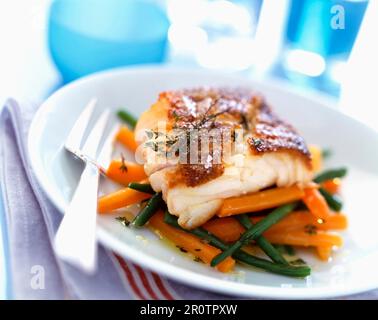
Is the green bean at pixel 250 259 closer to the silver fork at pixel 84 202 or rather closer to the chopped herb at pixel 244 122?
the silver fork at pixel 84 202

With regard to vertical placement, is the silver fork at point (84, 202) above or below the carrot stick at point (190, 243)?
above

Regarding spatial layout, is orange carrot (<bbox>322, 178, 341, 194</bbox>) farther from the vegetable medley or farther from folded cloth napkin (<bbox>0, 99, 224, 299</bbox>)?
folded cloth napkin (<bbox>0, 99, 224, 299</bbox>)

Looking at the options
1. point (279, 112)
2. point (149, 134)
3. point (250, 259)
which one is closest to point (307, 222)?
point (250, 259)

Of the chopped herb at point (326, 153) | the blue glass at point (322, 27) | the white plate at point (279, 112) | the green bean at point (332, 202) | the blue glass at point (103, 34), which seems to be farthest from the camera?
the blue glass at point (322, 27)

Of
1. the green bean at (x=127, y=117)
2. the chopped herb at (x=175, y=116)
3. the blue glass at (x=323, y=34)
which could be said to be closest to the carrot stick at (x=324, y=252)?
the chopped herb at (x=175, y=116)

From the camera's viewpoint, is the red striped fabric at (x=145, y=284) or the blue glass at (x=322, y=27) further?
the blue glass at (x=322, y=27)

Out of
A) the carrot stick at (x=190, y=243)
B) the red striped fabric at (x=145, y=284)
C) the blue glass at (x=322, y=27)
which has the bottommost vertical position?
the red striped fabric at (x=145, y=284)
